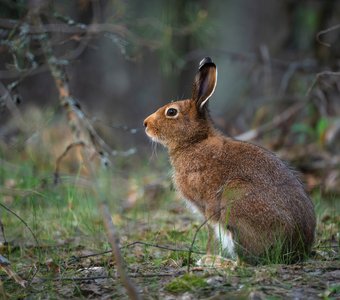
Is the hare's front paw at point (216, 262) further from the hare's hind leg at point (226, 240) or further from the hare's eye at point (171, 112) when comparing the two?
the hare's eye at point (171, 112)

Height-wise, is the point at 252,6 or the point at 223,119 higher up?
the point at 252,6

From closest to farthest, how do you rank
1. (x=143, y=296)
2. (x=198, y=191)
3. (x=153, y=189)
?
(x=143, y=296)
(x=198, y=191)
(x=153, y=189)

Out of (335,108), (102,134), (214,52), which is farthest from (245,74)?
(102,134)

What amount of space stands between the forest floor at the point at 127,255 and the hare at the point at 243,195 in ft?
0.66

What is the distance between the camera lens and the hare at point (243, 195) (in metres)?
5.11

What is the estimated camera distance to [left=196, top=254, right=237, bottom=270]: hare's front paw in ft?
16.8

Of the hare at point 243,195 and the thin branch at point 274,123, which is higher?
the thin branch at point 274,123

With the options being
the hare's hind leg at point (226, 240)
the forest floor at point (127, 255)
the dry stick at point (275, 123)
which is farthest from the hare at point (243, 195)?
the dry stick at point (275, 123)

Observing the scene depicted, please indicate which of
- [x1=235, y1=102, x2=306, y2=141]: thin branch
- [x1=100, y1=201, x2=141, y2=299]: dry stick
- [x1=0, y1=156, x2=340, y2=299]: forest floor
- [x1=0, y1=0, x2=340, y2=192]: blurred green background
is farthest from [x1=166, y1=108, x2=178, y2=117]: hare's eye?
[x1=235, y1=102, x2=306, y2=141]: thin branch

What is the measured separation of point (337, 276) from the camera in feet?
15.4

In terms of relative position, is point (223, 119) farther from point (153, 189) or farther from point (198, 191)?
point (198, 191)

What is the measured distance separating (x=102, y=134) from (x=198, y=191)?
6.06 metres

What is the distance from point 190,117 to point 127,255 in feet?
4.90

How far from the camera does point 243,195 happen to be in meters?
5.21
